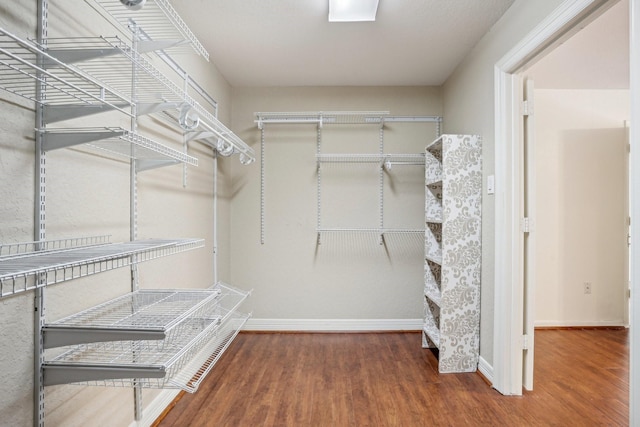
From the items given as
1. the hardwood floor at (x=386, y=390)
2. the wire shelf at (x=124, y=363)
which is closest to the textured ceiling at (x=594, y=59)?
the hardwood floor at (x=386, y=390)

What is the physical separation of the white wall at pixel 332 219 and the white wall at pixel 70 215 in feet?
3.97

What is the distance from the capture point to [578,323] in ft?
11.3

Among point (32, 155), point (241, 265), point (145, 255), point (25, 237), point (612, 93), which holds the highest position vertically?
point (612, 93)

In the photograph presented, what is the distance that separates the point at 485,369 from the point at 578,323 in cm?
181

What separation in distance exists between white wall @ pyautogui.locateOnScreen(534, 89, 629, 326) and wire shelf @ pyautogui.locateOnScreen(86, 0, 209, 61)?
11.0ft

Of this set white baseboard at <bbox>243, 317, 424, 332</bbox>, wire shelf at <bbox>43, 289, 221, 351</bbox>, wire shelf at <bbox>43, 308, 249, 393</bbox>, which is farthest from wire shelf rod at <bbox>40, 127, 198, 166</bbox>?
white baseboard at <bbox>243, 317, 424, 332</bbox>

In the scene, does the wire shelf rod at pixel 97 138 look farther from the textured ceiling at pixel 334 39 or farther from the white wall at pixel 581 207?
the white wall at pixel 581 207

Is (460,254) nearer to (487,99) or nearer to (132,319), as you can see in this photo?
(487,99)

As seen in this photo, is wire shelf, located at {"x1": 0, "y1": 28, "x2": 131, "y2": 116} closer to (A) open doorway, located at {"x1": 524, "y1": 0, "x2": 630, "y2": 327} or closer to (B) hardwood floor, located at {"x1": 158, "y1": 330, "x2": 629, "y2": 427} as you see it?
(B) hardwood floor, located at {"x1": 158, "y1": 330, "x2": 629, "y2": 427}

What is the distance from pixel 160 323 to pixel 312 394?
1.30 meters

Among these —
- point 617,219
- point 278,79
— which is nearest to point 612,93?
point 617,219

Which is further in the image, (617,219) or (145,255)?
(617,219)

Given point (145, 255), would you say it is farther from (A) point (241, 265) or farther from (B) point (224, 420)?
(A) point (241, 265)

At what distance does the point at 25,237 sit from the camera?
42.5 inches
